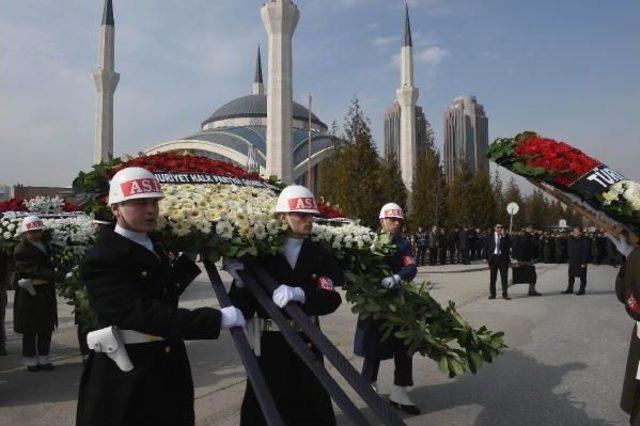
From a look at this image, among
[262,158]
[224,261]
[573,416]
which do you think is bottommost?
[573,416]

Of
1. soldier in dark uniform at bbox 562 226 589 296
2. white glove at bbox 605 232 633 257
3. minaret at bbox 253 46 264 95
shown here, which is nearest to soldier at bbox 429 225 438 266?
soldier in dark uniform at bbox 562 226 589 296

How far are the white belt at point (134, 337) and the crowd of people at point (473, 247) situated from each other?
20717 millimetres

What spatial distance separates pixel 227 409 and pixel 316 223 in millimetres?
2046

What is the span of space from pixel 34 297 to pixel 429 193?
2536cm

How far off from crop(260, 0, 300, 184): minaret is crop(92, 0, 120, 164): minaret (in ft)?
58.6

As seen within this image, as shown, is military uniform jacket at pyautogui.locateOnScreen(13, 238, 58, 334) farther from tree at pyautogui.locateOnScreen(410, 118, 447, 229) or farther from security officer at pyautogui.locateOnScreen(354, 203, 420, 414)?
tree at pyautogui.locateOnScreen(410, 118, 447, 229)

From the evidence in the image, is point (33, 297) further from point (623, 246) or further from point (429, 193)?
point (429, 193)

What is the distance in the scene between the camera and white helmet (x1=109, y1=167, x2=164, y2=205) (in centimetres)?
294

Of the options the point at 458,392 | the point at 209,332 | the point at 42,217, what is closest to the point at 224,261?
the point at 209,332

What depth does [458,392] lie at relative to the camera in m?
5.84

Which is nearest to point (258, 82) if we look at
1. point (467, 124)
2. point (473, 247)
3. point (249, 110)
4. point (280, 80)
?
point (249, 110)

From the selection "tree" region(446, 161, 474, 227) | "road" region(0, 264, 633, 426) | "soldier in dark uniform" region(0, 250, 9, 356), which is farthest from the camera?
"tree" region(446, 161, 474, 227)

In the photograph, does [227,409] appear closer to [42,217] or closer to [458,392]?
[458,392]

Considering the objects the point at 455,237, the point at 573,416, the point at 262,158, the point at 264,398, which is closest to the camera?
the point at 264,398
